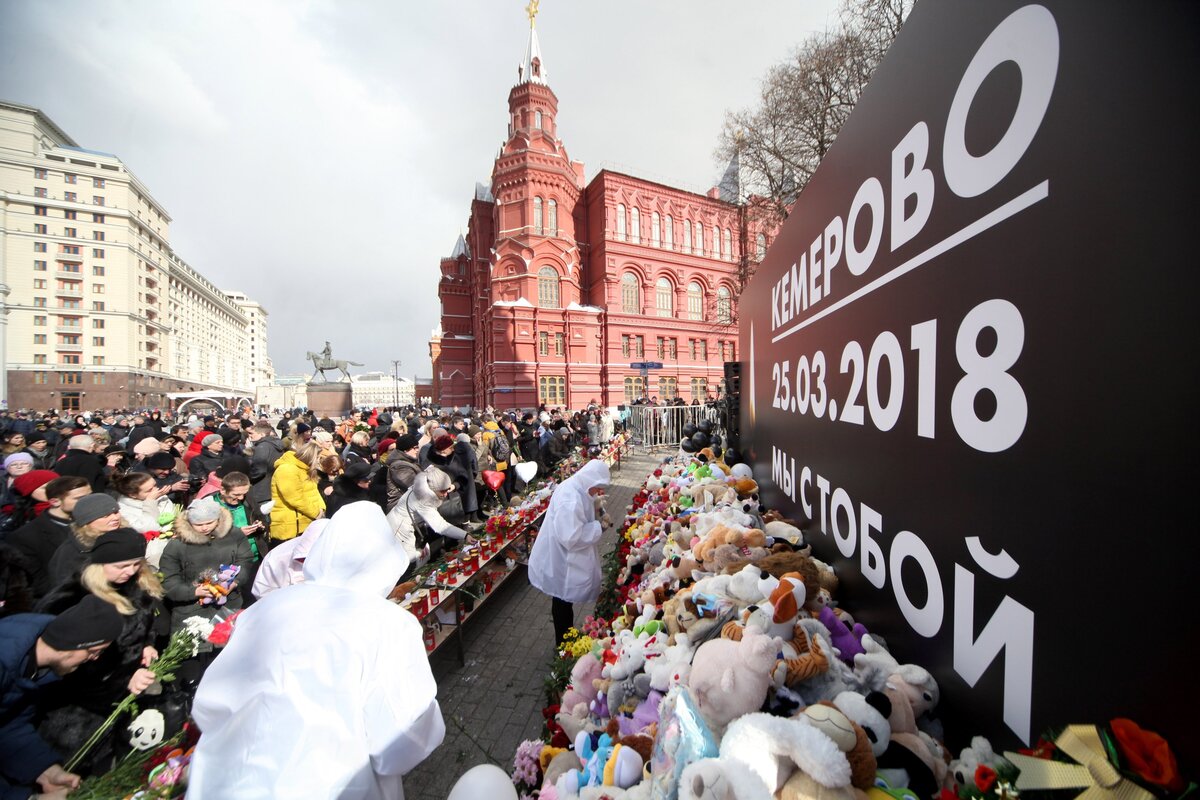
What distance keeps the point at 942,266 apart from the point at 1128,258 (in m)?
0.46

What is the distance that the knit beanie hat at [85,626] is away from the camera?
1982mm

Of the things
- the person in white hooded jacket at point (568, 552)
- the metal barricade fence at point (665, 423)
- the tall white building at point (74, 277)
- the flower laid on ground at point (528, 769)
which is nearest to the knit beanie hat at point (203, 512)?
the person in white hooded jacket at point (568, 552)

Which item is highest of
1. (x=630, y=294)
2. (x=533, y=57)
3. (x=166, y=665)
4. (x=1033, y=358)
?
(x=533, y=57)

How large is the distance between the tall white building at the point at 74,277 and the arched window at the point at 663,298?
53.1 metres

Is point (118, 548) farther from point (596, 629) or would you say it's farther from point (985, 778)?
point (985, 778)

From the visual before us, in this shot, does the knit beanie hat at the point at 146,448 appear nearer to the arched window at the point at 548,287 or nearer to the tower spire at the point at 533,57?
the arched window at the point at 548,287

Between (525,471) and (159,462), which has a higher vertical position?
(159,462)

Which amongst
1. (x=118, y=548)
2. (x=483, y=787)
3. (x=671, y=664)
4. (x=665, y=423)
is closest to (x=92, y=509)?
(x=118, y=548)

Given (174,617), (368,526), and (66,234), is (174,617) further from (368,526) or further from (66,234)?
(66,234)

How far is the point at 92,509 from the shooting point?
9.27 feet

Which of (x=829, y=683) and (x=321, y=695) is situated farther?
(x=321, y=695)

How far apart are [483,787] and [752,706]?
3.70 ft

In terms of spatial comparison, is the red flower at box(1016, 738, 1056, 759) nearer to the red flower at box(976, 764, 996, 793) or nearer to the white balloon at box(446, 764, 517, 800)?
the red flower at box(976, 764, 996, 793)

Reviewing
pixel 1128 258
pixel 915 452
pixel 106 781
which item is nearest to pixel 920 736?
pixel 915 452
